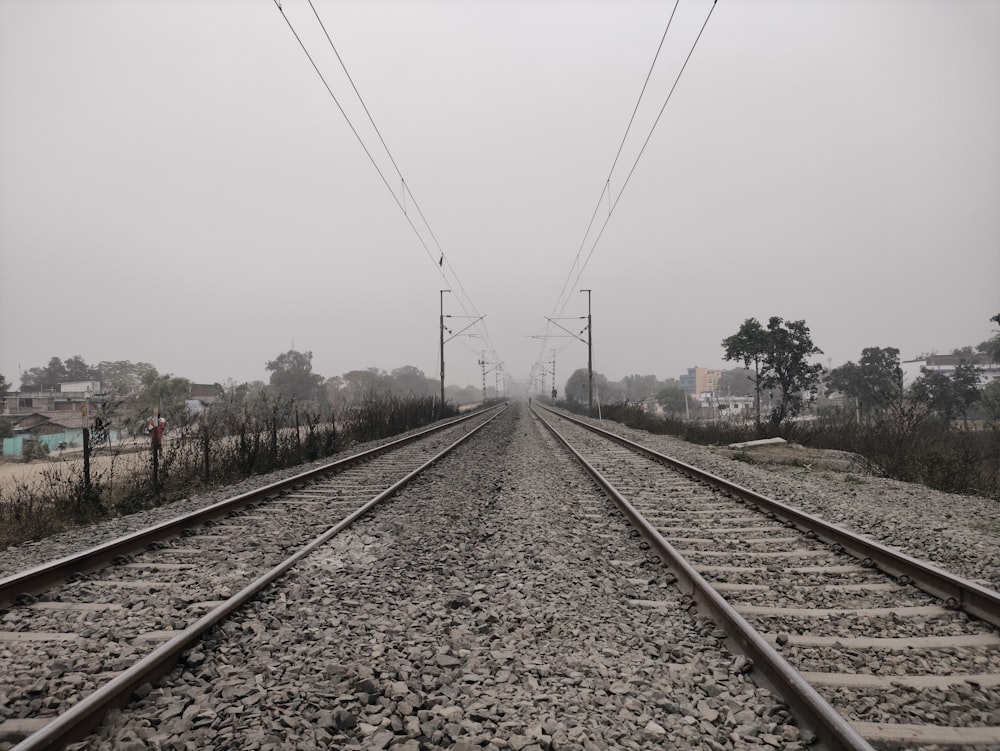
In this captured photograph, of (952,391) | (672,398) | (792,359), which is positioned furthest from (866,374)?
(672,398)

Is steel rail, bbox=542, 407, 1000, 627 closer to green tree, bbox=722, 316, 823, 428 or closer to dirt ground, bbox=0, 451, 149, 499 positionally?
dirt ground, bbox=0, 451, 149, 499

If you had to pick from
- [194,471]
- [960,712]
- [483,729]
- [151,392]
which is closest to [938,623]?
[960,712]

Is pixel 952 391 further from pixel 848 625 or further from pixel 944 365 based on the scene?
pixel 944 365

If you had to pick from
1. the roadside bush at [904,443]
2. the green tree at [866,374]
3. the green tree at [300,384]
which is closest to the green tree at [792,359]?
the green tree at [866,374]

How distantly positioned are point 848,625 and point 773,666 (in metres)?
1.12

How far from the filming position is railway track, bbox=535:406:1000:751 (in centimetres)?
237

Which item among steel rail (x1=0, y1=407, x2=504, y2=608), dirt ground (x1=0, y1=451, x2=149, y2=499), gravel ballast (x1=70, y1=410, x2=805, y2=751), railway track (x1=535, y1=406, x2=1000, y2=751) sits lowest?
dirt ground (x1=0, y1=451, x2=149, y2=499)

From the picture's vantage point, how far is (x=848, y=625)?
3.35 m

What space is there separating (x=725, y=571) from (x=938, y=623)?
4.50 ft

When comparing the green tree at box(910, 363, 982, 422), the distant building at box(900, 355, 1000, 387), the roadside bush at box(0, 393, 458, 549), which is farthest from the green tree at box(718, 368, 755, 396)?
the roadside bush at box(0, 393, 458, 549)

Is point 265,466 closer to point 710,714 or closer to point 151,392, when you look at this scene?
point 710,714

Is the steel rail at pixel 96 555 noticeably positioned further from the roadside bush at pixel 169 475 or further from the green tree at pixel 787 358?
the green tree at pixel 787 358

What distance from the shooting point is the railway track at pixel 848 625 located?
237 cm

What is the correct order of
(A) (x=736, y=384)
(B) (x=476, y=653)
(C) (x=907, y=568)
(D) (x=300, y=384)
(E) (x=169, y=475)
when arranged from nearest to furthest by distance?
(B) (x=476, y=653) < (C) (x=907, y=568) < (E) (x=169, y=475) < (D) (x=300, y=384) < (A) (x=736, y=384)
